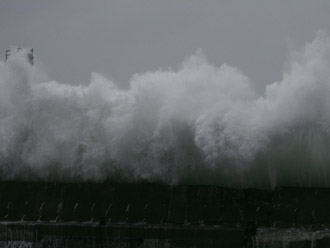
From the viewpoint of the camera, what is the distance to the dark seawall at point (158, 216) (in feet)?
44.0

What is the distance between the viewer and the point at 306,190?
44.6ft

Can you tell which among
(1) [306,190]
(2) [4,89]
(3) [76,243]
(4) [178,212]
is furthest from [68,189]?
(1) [306,190]

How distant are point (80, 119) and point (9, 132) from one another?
147 centimetres

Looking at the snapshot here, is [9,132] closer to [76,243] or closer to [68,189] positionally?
[68,189]

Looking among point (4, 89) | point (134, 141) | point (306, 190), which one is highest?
point (4, 89)

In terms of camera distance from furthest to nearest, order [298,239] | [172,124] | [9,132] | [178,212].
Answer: [9,132] → [172,124] → [178,212] → [298,239]

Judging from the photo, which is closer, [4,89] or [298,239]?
[298,239]

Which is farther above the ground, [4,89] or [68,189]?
[4,89]

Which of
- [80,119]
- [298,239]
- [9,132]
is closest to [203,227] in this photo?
[298,239]

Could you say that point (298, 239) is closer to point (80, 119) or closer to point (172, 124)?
point (172, 124)

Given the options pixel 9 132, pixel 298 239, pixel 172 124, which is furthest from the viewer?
pixel 9 132

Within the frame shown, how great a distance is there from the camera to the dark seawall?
13.4 metres

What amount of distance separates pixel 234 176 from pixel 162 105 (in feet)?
6.91

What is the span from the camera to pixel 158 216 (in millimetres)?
14078
